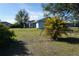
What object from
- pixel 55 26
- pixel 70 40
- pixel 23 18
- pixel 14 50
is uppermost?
pixel 23 18

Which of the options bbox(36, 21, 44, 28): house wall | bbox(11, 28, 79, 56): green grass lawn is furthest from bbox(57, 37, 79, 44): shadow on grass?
bbox(36, 21, 44, 28): house wall

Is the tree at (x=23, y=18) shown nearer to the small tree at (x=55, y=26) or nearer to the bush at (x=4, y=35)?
the bush at (x=4, y=35)

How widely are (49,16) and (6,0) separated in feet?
2.14

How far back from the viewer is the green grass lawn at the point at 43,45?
13758 mm

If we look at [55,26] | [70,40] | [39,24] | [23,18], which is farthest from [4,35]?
[70,40]

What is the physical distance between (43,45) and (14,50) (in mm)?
420

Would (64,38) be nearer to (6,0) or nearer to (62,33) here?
(62,33)

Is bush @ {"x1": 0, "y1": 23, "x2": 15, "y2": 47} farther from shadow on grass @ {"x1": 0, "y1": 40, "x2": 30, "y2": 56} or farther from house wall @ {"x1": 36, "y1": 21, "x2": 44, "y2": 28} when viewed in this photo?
house wall @ {"x1": 36, "y1": 21, "x2": 44, "y2": 28}

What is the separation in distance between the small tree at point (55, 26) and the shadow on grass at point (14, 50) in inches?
17.2

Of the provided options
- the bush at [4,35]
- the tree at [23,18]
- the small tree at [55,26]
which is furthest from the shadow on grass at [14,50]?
the small tree at [55,26]

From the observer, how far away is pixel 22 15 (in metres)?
13.7

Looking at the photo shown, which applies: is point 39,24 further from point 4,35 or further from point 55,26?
point 4,35

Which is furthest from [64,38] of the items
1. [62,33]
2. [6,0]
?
[6,0]

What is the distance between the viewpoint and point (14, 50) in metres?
13.8
